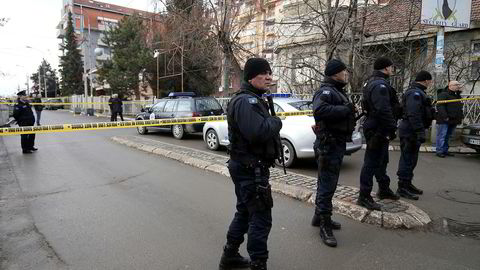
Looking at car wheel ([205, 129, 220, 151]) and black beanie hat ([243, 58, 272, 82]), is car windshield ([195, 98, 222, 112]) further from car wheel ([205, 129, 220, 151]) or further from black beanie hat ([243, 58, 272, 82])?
black beanie hat ([243, 58, 272, 82])

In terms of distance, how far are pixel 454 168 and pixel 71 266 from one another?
290 inches

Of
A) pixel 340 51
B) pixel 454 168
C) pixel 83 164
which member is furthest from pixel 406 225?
→ pixel 340 51

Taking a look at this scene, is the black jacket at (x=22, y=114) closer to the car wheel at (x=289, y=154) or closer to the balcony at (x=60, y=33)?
the car wheel at (x=289, y=154)

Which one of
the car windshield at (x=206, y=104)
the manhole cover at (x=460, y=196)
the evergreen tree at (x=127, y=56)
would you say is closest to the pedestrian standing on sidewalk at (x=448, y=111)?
the manhole cover at (x=460, y=196)

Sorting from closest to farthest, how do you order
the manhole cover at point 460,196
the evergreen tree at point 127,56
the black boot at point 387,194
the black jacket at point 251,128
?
1. the black jacket at point 251,128
2. the black boot at point 387,194
3. the manhole cover at point 460,196
4. the evergreen tree at point 127,56

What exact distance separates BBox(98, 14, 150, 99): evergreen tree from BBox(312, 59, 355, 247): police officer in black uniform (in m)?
25.6

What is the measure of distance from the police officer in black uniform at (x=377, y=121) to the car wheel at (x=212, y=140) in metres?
5.48

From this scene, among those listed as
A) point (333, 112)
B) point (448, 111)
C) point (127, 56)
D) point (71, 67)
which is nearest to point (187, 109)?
point (448, 111)

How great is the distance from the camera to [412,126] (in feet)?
16.3

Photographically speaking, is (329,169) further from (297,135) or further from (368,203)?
(297,135)

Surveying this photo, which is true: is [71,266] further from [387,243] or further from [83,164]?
[83,164]

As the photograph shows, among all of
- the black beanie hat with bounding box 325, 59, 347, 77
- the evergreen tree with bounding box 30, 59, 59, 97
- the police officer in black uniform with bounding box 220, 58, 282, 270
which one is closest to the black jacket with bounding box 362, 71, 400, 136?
the black beanie hat with bounding box 325, 59, 347, 77

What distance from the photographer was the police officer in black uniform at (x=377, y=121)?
4191 mm

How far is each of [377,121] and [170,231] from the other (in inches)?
115
